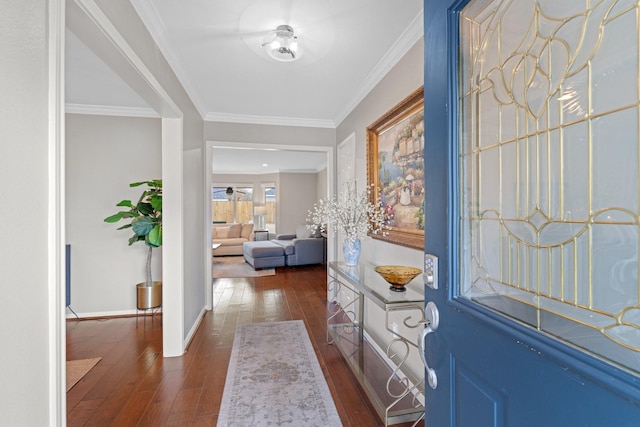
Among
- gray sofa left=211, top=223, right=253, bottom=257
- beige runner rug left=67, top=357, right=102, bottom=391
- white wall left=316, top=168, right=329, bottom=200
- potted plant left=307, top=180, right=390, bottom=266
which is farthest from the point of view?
white wall left=316, top=168, right=329, bottom=200

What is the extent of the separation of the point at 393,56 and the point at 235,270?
517 cm

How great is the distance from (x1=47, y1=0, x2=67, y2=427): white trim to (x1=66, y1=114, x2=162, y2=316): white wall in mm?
2813

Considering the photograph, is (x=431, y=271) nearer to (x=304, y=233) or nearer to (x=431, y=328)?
(x=431, y=328)

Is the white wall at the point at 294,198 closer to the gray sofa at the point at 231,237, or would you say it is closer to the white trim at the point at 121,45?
the gray sofa at the point at 231,237

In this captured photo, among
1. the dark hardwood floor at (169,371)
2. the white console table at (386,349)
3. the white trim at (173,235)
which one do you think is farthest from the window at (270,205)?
the white trim at (173,235)

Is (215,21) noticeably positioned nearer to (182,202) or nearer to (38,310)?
(182,202)

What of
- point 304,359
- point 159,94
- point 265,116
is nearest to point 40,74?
point 159,94

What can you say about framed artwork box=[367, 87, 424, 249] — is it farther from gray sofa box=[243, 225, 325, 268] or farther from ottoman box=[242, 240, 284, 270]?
ottoman box=[242, 240, 284, 270]

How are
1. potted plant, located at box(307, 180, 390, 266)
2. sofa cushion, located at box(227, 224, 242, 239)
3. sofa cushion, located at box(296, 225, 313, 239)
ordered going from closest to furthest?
potted plant, located at box(307, 180, 390, 266), sofa cushion, located at box(296, 225, 313, 239), sofa cushion, located at box(227, 224, 242, 239)

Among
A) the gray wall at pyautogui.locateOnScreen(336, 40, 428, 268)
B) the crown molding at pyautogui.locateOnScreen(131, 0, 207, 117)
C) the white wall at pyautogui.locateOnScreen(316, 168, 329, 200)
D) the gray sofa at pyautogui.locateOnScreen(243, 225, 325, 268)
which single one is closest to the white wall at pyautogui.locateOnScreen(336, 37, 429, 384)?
the gray wall at pyautogui.locateOnScreen(336, 40, 428, 268)

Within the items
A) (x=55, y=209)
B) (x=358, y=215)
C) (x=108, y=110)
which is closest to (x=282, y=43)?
(x=358, y=215)

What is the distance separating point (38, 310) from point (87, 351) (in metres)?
2.36

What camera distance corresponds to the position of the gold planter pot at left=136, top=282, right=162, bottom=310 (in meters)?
3.35

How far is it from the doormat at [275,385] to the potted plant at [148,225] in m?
1.15
